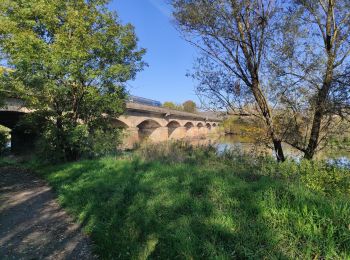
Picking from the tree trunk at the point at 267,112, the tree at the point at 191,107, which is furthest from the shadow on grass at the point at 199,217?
the tree at the point at 191,107

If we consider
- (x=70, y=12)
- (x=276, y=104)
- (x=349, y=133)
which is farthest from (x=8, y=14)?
(x=349, y=133)

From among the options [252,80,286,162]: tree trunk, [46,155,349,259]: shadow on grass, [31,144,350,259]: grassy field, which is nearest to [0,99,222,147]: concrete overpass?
[252,80,286,162]: tree trunk

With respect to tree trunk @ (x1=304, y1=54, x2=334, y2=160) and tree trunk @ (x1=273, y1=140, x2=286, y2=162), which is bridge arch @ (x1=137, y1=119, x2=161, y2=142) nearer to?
tree trunk @ (x1=273, y1=140, x2=286, y2=162)

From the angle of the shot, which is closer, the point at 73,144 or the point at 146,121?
the point at 73,144

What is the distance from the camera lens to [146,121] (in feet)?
112

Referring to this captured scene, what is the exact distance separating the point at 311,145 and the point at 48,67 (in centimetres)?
973

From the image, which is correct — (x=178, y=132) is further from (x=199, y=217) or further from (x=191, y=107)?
(x=199, y=217)

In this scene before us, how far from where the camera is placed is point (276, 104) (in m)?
10.2

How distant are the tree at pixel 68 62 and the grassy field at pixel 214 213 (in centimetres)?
483

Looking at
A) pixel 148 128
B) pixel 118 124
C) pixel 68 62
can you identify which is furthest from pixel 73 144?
pixel 148 128

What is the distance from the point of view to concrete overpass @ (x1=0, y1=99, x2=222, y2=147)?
16112 mm

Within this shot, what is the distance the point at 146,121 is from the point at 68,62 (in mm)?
23854

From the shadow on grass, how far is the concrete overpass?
27.2 ft

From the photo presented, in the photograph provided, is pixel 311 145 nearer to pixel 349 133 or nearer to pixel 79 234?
pixel 349 133
